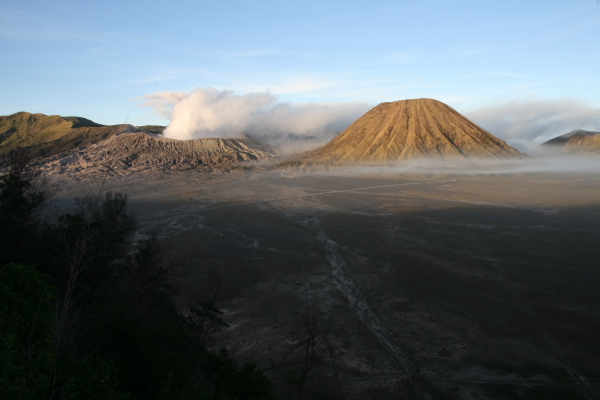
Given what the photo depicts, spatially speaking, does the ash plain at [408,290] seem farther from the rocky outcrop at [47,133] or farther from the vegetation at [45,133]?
the vegetation at [45,133]

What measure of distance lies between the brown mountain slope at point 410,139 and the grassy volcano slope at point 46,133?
119 feet

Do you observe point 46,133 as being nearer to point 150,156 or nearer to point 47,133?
point 47,133

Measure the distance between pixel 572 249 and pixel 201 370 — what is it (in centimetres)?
1967

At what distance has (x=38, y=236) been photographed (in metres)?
11.4

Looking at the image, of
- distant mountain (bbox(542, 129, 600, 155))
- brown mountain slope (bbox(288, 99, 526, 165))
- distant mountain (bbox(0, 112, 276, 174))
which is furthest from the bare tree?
distant mountain (bbox(542, 129, 600, 155))

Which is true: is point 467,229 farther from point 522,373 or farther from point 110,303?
point 110,303

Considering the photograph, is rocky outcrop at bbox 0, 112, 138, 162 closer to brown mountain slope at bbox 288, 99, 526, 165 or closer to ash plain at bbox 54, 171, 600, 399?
brown mountain slope at bbox 288, 99, 526, 165

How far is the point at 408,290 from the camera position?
1528 cm

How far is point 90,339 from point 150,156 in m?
65.8

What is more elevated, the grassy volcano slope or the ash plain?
the grassy volcano slope

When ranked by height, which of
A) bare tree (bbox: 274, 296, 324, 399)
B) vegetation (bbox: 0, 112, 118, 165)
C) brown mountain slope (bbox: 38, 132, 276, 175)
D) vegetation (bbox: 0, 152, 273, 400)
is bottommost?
bare tree (bbox: 274, 296, 324, 399)

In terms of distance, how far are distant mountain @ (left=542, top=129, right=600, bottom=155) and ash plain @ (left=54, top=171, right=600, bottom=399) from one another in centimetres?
6969

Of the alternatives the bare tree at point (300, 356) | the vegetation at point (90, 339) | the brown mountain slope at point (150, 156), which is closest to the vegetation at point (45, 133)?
the brown mountain slope at point (150, 156)

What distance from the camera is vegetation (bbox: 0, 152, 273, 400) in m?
4.09
